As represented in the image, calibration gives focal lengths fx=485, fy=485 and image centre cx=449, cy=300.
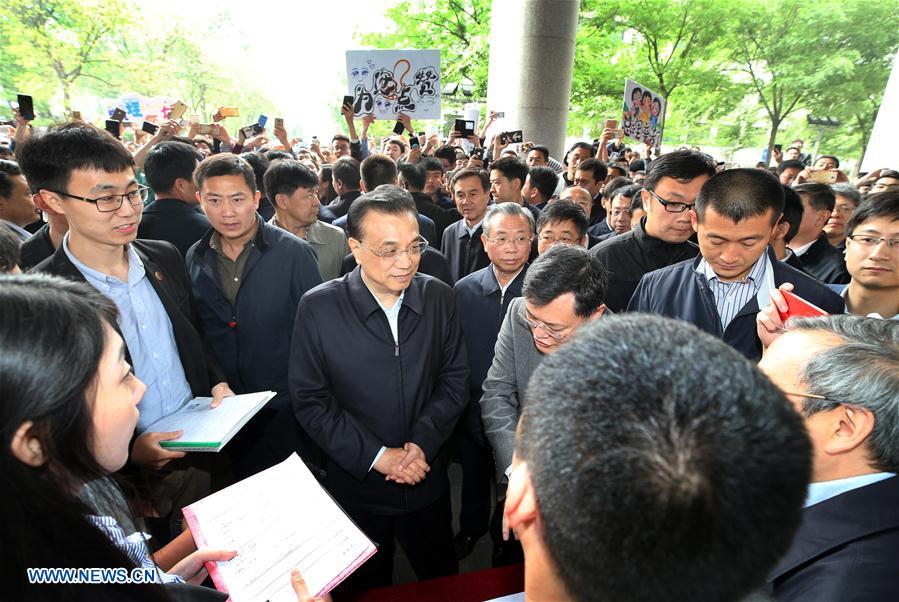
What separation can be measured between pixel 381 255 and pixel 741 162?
25034 mm

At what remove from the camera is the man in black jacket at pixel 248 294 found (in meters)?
2.76

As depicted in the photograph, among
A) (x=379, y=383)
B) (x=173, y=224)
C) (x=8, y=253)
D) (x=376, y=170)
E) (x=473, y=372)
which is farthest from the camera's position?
(x=376, y=170)

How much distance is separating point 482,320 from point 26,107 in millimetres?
5291

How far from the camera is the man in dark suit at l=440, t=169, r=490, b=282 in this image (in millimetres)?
4027

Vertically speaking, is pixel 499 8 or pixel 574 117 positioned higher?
pixel 499 8

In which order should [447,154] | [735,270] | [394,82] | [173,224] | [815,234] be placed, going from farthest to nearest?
1. [447,154]
2. [394,82]
3. [815,234]
4. [173,224]
5. [735,270]

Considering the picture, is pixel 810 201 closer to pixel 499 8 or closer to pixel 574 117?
pixel 499 8

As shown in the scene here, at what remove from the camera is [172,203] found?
3.47m

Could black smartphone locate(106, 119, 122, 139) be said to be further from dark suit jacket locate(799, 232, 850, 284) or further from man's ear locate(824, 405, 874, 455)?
dark suit jacket locate(799, 232, 850, 284)

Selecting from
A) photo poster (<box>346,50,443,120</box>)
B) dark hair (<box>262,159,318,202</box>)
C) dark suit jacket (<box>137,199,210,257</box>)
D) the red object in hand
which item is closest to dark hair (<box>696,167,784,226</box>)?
the red object in hand

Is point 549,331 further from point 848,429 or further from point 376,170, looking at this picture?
point 376,170

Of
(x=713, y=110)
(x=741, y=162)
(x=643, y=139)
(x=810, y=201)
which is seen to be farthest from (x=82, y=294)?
(x=741, y=162)

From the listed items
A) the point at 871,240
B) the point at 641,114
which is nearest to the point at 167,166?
the point at 871,240

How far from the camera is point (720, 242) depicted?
2.29 m
